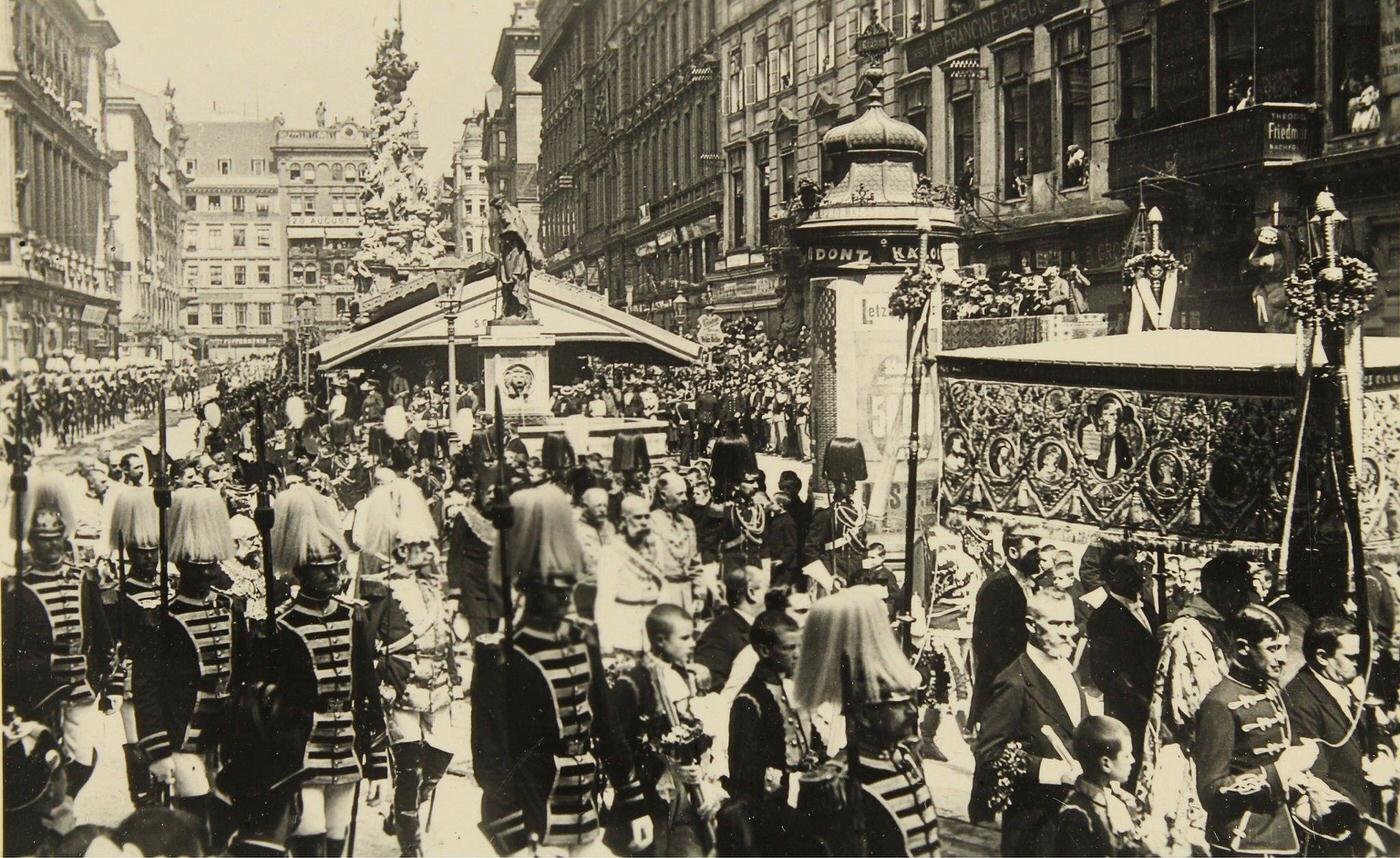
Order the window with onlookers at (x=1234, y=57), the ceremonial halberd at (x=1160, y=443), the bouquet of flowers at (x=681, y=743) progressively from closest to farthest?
the bouquet of flowers at (x=681, y=743) → the ceremonial halberd at (x=1160, y=443) → the window with onlookers at (x=1234, y=57)

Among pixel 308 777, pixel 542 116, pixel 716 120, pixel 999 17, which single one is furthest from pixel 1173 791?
pixel 999 17

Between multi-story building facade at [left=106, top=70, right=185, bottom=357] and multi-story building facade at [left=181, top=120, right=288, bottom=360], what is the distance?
0.13 m

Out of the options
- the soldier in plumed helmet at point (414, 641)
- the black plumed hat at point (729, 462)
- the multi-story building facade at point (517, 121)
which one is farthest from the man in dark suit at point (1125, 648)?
the multi-story building facade at point (517, 121)

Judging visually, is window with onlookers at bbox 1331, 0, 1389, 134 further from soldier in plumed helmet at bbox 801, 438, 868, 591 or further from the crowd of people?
soldier in plumed helmet at bbox 801, 438, 868, 591

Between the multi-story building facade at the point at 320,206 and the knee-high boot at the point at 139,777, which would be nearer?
the knee-high boot at the point at 139,777

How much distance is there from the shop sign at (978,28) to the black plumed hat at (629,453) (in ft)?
60.4

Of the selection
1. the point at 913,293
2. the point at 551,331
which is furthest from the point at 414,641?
the point at 913,293

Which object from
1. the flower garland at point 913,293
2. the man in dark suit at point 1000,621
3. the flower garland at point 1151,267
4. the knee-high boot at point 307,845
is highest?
the flower garland at point 1151,267

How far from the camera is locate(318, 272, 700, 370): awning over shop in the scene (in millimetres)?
9906

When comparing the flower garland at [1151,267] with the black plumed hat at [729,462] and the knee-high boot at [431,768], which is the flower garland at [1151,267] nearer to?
the black plumed hat at [729,462]

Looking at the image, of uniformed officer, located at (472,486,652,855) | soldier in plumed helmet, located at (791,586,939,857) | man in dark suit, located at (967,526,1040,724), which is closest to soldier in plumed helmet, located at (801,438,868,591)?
man in dark suit, located at (967,526,1040,724)

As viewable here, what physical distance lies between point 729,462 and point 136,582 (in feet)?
11.8

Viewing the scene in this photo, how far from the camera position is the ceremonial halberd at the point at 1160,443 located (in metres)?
7.27

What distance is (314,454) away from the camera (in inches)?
306
